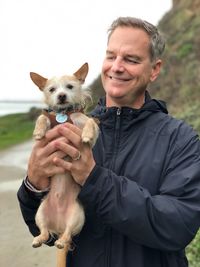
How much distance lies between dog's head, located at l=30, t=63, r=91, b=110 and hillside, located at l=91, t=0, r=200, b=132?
300 inches

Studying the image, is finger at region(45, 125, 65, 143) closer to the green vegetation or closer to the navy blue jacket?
the navy blue jacket

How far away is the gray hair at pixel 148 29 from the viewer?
3.64m

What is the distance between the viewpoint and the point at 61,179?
3695 mm

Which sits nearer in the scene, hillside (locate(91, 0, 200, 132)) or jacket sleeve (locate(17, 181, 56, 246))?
jacket sleeve (locate(17, 181, 56, 246))

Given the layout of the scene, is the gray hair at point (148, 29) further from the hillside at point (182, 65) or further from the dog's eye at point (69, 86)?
the hillside at point (182, 65)

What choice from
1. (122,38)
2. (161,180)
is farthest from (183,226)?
(122,38)

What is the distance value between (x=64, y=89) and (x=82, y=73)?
0.85 feet

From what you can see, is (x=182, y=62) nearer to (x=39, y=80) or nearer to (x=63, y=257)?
(x=39, y=80)

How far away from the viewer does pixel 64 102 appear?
13.3 ft

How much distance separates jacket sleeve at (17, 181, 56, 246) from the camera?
11.8ft

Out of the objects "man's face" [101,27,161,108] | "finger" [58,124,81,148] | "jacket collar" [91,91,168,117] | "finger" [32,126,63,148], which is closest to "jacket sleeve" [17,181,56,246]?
"finger" [32,126,63,148]

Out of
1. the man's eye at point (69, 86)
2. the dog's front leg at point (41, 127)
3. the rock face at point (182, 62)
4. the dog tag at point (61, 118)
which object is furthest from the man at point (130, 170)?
the rock face at point (182, 62)

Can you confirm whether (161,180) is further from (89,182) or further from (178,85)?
(178,85)

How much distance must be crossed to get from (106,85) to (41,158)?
2.20ft
